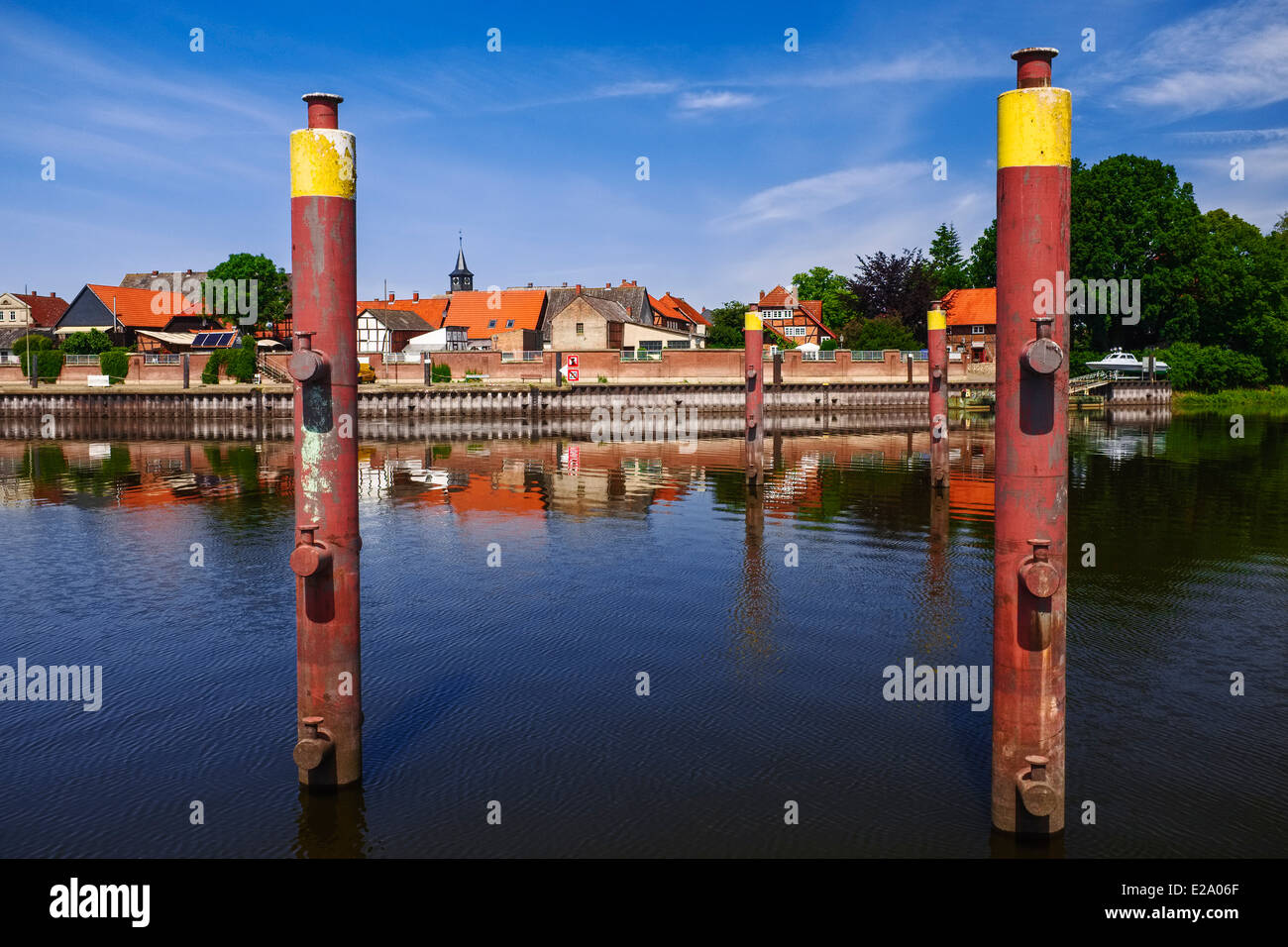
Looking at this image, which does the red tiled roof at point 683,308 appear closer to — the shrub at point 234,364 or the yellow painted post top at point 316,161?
the shrub at point 234,364

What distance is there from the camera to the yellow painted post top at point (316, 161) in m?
8.91

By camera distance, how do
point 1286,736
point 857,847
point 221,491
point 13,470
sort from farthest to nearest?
point 13,470 < point 221,491 < point 1286,736 < point 857,847

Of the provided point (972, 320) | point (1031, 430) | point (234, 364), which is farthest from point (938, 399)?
point (972, 320)

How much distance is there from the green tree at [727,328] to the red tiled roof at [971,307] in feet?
65.5

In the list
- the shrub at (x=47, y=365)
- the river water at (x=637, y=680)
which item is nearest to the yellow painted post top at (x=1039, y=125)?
the river water at (x=637, y=680)

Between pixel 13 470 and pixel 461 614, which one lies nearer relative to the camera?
pixel 461 614

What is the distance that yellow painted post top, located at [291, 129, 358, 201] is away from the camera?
8906mm

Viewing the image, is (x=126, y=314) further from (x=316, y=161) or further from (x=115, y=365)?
(x=316, y=161)

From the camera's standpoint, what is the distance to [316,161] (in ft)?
29.2
